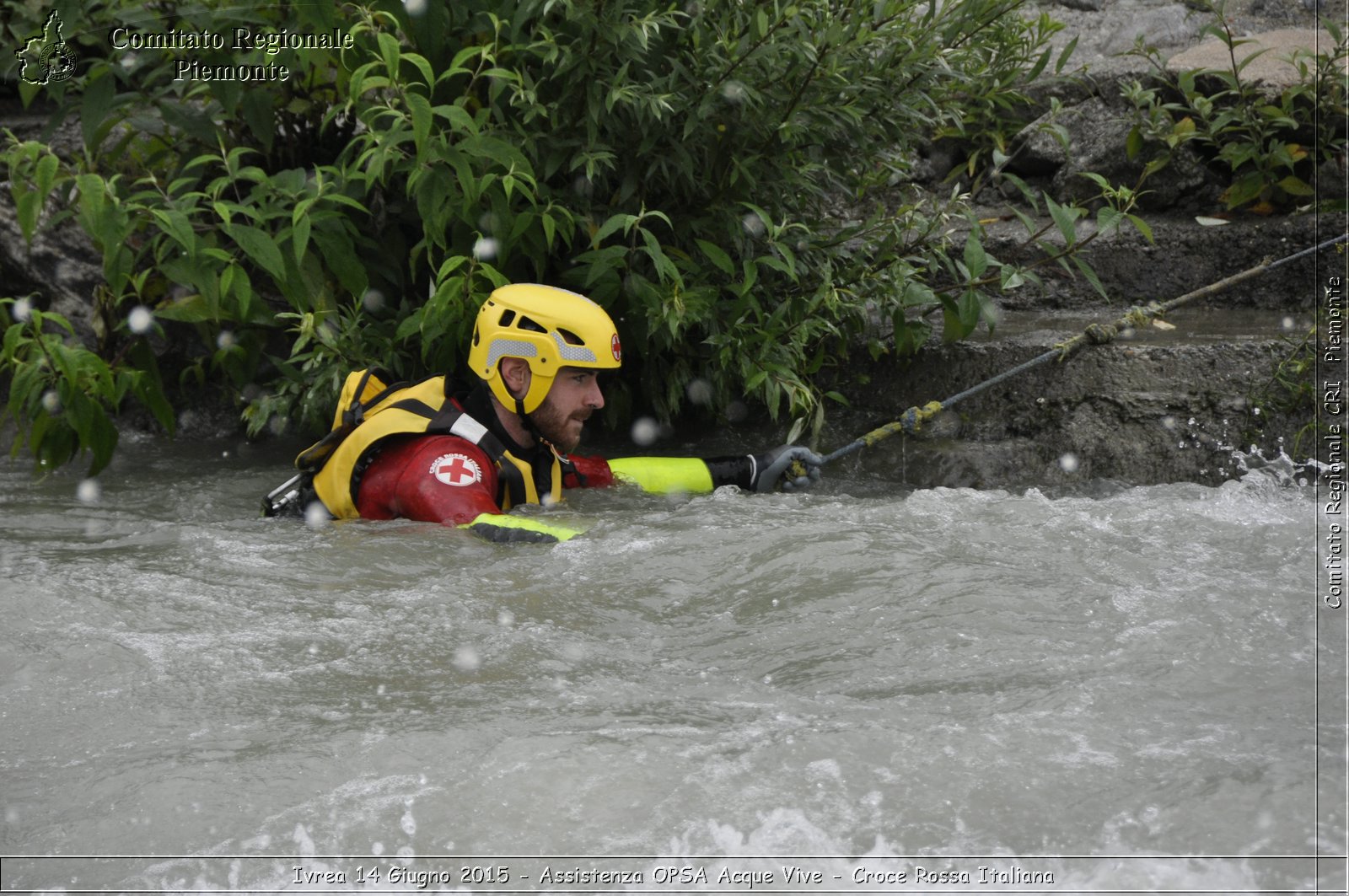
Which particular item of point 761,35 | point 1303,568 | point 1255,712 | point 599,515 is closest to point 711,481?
point 599,515

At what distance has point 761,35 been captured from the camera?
173 inches

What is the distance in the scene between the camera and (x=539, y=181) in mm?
4875

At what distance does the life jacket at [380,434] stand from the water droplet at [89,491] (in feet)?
4.19

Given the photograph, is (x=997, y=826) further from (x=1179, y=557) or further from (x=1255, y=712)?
(x=1179, y=557)

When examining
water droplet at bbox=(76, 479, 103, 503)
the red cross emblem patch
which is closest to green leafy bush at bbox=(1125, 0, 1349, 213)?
the red cross emblem patch

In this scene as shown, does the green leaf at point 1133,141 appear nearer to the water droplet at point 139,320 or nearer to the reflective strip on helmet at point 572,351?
the reflective strip on helmet at point 572,351

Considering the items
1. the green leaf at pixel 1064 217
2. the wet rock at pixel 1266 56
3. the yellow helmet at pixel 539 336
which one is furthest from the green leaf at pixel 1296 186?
the yellow helmet at pixel 539 336

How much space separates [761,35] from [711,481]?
1765 millimetres

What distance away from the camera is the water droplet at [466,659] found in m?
2.99

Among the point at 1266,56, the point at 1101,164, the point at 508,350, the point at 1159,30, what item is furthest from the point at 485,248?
the point at 1159,30

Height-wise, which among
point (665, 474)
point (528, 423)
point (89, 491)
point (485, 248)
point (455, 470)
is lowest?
point (89, 491)

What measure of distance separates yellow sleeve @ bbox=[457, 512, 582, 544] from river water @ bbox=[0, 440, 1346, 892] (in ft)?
0.19

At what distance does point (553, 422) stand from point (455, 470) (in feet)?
1.47

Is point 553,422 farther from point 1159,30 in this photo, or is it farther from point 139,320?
point 1159,30
